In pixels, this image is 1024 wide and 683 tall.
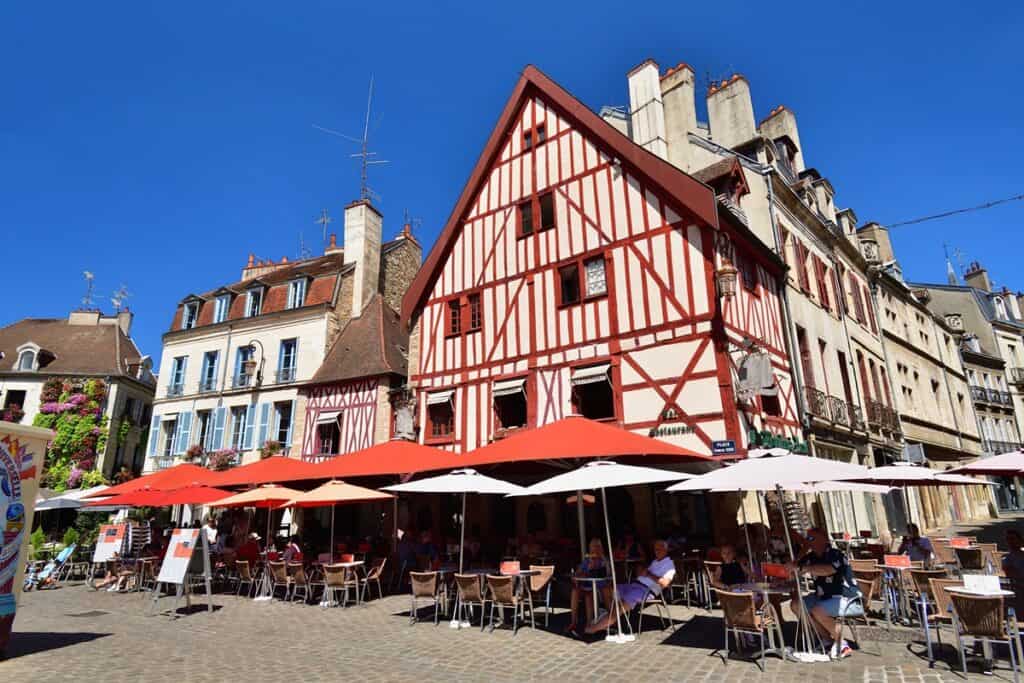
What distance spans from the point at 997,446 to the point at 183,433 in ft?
116

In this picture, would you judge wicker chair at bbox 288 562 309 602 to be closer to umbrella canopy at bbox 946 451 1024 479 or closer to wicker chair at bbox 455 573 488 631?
wicker chair at bbox 455 573 488 631

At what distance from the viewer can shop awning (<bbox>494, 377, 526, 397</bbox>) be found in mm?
12391

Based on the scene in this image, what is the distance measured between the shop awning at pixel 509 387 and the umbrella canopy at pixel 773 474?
21.0ft

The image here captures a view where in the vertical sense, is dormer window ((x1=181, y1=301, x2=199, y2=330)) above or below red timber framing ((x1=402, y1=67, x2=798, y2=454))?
above

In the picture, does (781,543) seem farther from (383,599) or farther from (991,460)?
(383,599)

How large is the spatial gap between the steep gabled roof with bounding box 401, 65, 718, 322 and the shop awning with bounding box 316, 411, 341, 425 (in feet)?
13.4

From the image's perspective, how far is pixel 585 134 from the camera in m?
12.8

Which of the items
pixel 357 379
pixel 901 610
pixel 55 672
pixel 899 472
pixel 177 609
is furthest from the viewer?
pixel 357 379

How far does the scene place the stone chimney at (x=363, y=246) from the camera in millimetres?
20031

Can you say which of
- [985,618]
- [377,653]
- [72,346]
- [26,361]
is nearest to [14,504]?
[377,653]

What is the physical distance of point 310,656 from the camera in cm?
575

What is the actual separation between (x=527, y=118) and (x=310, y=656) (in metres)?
12.5

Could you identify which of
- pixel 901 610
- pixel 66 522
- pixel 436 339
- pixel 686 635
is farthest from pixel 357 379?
pixel 66 522

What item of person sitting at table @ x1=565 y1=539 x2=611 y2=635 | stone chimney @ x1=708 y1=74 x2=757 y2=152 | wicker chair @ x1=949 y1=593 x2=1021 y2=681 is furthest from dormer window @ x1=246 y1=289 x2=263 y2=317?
wicker chair @ x1=949 y1=593 x2=1021 y2=681
